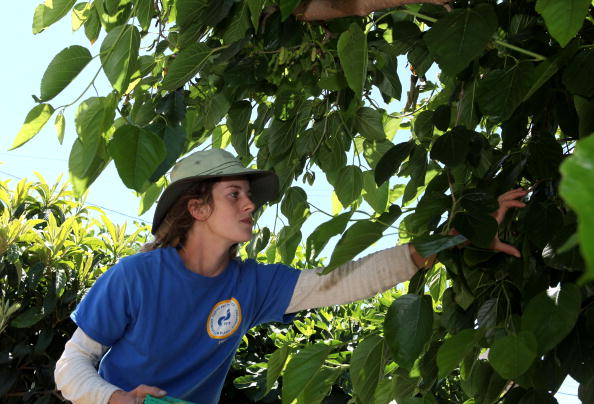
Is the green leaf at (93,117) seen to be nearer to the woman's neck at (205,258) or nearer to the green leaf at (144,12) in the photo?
the green leaf at (144,12)

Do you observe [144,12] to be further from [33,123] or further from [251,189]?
[251,189]

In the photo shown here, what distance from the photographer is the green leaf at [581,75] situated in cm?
91

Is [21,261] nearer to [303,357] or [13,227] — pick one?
[13,227]

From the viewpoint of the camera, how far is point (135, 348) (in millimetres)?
1533

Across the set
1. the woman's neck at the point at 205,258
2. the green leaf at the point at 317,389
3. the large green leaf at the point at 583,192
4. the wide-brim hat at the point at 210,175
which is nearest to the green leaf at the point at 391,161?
the green leaf at the point at 317,389

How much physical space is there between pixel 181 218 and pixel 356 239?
785mm

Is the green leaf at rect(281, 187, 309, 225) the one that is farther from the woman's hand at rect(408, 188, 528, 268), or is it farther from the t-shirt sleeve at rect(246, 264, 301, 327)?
the woman's hand at rect(408, 188, 528, 268)

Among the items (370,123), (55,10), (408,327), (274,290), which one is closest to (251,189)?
(274,290)

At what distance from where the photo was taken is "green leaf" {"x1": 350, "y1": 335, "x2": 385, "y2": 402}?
121 centimetres

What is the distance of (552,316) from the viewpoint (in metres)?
0.91

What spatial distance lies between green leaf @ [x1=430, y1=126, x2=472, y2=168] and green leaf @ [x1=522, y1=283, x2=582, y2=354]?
0.22 m

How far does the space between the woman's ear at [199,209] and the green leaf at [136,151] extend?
819 mm

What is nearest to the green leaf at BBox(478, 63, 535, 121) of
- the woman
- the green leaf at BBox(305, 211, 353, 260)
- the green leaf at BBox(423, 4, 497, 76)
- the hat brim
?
the green leaf at BBox(423, 4, 497, 76)

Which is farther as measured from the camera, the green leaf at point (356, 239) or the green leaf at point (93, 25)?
the green leaf at point (93, 25)
